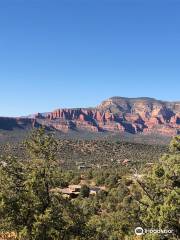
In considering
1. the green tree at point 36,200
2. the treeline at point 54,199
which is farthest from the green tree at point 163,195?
the green tree at point 36,200

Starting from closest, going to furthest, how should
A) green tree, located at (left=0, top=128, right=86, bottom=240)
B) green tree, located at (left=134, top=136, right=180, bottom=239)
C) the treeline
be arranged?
Result: green tree, located at (left=134, top=136, right=180, bottom=239), the treeline, green tree, located at (left=0, top=128, right=86, bottom=240)

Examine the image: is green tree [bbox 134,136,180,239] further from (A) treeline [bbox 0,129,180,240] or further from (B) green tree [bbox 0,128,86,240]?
(B) green tree [bbox 0,128,86,240]

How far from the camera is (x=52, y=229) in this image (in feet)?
81.2

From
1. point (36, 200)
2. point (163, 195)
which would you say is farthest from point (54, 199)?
point (163, 195)

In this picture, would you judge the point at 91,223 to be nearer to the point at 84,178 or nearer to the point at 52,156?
the point at 52,156

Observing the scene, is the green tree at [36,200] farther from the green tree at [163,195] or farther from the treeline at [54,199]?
the green tree at [163,195]

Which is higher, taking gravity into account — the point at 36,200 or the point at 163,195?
the point at 163,195

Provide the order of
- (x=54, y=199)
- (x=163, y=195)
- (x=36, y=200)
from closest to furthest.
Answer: (x=163, y=195) → (x=36, y=200) → (x=54, y=199)

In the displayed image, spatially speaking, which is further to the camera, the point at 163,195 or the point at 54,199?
the point at 54,199

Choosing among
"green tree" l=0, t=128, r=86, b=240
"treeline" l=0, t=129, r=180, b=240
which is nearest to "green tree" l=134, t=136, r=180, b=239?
"treeline" l=0, t=129, r=180, b=240

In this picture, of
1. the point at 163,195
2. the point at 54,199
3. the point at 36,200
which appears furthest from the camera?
the point at 54,199

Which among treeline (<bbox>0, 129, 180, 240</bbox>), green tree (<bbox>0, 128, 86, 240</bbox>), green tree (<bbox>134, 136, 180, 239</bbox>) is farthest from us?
green tree (<bbox>0, 128, 86, 240</bbox>)

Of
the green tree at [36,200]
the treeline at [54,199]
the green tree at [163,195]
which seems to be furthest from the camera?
the green tree at [36,200]

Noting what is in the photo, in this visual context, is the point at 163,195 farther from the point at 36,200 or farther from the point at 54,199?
the point at 36,200
